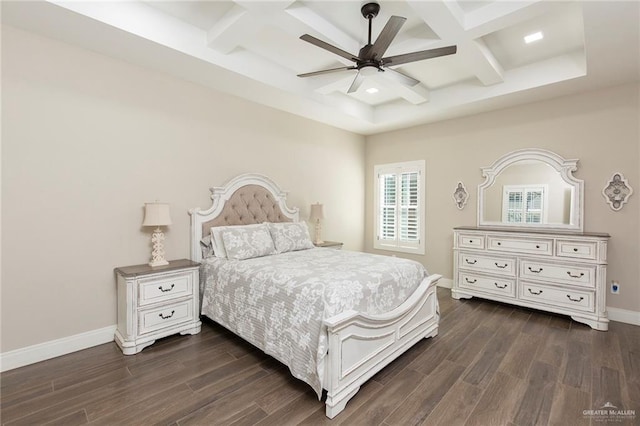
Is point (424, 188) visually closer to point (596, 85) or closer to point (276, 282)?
point (596, 85)

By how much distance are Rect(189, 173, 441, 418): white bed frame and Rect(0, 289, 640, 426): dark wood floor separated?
11 centimetres

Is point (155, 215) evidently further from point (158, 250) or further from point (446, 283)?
point (446, 283)

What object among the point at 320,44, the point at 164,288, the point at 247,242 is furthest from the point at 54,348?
the point at 320,44

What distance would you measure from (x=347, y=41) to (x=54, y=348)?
12.8 ft

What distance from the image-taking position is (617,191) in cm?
346

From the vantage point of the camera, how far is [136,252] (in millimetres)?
3092

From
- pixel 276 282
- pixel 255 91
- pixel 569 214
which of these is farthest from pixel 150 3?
pixel 569 214

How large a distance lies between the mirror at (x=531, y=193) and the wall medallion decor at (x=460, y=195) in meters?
0.21

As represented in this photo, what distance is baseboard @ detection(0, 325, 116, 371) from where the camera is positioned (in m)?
2.41

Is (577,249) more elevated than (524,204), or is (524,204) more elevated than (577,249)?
(524,204)

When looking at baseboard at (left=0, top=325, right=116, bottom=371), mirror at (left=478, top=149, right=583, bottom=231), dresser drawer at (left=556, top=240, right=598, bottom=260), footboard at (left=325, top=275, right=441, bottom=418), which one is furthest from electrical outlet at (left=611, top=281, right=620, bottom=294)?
baseboard at (left=0, top=325, right=116, bottom=371)

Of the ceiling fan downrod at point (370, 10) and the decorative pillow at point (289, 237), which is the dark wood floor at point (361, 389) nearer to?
the decorative pillow at point (289, 237)

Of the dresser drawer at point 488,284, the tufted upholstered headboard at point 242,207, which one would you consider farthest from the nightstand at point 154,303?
the dresser drawer at point 488,284

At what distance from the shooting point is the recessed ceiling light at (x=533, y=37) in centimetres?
292
